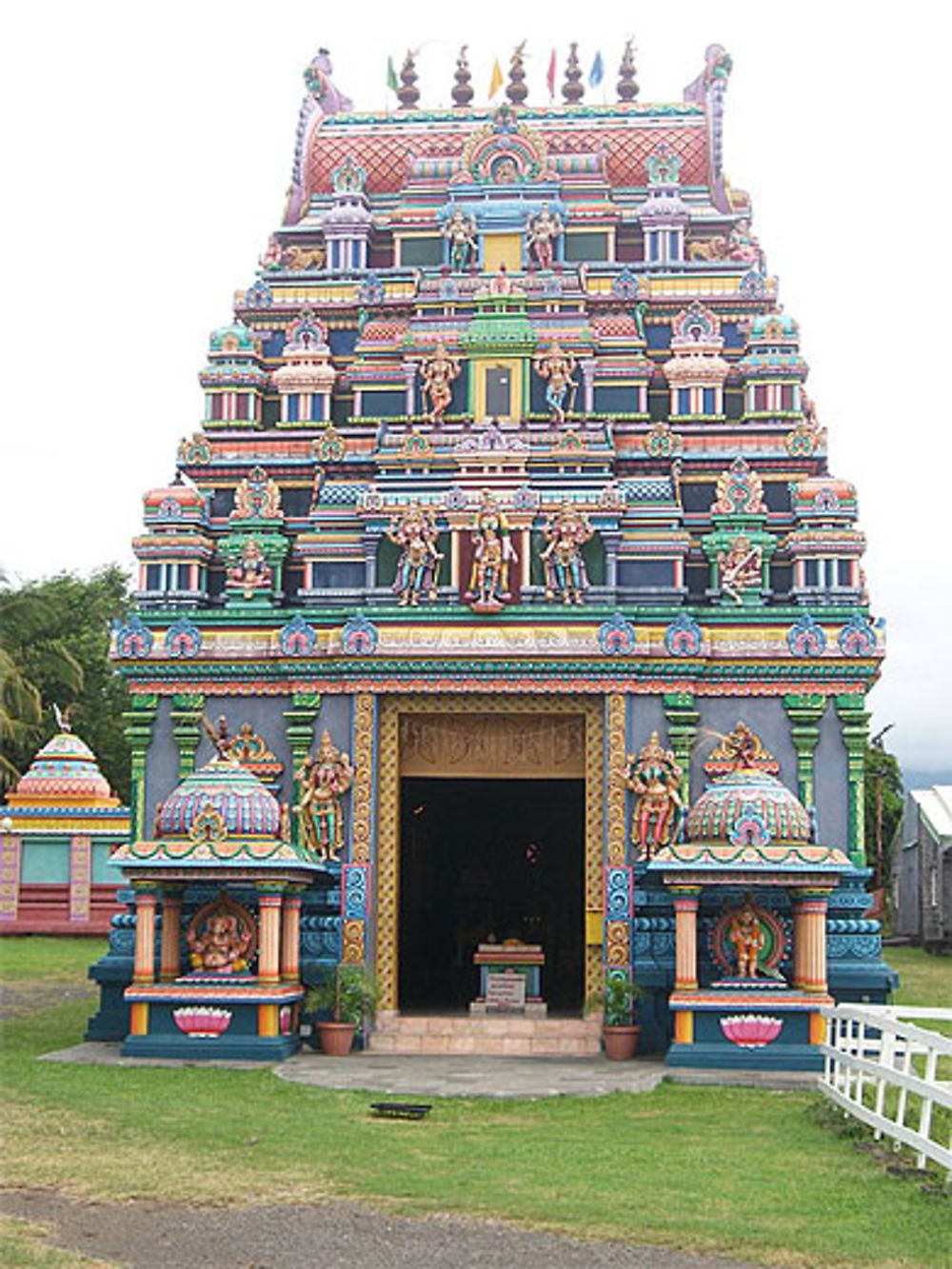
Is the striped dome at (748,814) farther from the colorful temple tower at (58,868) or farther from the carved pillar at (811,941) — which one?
the colorful temple tower at (58,868)

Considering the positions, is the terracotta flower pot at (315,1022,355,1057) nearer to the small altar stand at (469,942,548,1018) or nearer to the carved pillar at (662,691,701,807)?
the small altar stand at (469,942,548,1018)

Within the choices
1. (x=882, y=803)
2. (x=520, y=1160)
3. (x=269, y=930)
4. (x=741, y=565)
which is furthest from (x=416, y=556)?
(x=882, y=803)

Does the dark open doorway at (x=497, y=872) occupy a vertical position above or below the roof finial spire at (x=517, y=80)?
below

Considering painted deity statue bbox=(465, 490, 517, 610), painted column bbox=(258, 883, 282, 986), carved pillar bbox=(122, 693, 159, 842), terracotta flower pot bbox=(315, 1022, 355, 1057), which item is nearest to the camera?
painted column bbox=(258, 883, 282, 986)

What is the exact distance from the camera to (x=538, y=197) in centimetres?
2492

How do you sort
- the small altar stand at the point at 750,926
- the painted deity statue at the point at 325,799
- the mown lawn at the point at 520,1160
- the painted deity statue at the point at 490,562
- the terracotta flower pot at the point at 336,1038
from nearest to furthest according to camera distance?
the mown lawn at the point at 520,1160, the small altar stand at the point at 750,926, the terracotta flower pot at the point at 336,1038, the painted deity statue at the point at 325,799, the painted deity statue at the point at 490,562

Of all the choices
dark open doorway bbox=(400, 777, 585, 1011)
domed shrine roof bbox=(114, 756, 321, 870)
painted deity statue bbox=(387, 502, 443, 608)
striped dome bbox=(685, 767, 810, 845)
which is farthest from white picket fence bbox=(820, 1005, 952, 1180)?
dark open doorway bbox=(400, 777, 585, 1011)

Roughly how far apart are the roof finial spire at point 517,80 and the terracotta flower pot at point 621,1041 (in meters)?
15.9

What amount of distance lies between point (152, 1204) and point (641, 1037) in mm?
9382

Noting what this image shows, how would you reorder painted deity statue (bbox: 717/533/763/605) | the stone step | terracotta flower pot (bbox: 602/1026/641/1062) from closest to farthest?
terracotta flower pot (bbox: 602/1026/641/1062), the stone step, painted deity statue (bbox: 717/533/763/605)

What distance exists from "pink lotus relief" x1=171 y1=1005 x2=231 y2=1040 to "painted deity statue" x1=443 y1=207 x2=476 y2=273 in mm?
11226

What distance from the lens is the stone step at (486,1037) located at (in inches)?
786

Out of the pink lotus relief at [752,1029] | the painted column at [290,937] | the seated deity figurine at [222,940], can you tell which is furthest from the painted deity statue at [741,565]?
the seated deity figurine at [222,940]

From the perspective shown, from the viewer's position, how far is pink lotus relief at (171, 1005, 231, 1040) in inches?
736
